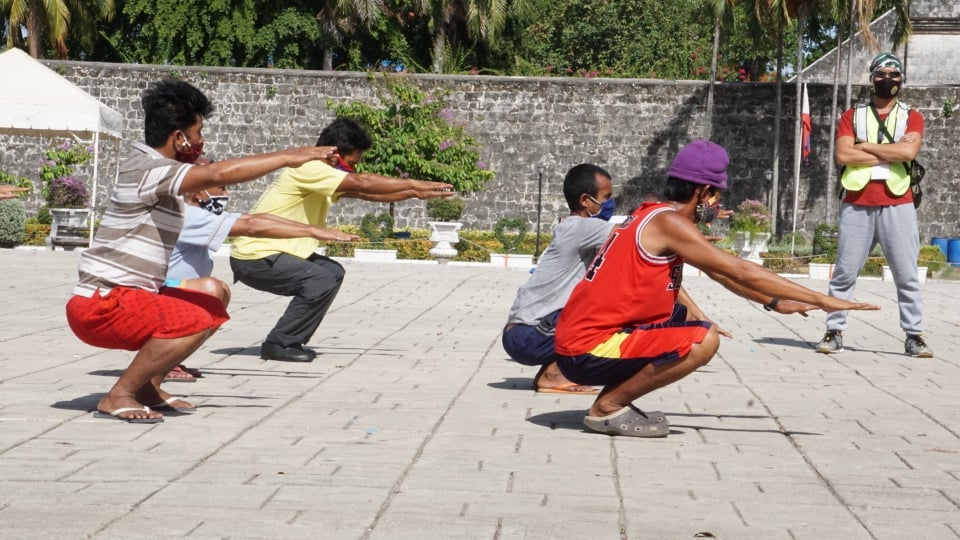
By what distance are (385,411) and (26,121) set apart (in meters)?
14.0

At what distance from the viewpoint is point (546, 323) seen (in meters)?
6.74

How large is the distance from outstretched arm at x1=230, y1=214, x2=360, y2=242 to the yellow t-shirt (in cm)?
204

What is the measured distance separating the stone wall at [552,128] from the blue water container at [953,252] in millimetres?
1636

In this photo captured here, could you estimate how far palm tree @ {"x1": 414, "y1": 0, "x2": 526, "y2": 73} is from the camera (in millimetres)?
33562

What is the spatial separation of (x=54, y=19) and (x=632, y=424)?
2973 cm

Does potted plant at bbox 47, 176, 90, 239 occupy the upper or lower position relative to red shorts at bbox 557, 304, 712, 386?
lower

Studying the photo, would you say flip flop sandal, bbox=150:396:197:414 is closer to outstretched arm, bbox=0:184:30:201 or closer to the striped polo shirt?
the striped polo shirt

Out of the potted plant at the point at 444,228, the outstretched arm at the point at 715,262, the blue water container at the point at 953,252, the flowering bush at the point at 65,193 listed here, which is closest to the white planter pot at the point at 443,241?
the potted plant at the point at 444,228

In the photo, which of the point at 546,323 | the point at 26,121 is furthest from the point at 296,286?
the point at 26,121

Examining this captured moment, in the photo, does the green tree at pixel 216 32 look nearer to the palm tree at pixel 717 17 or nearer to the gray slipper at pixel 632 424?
the palm tree at pixel 717 17

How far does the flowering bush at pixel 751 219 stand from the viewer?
2439 centimetres

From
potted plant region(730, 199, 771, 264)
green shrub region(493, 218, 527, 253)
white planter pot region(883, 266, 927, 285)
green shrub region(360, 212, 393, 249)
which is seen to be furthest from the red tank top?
green shrub region(493, 218, 527, 253)

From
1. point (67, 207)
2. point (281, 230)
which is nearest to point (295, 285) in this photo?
Answer: point (281, 230)

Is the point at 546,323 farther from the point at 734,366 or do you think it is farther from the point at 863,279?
the point at 863,279
